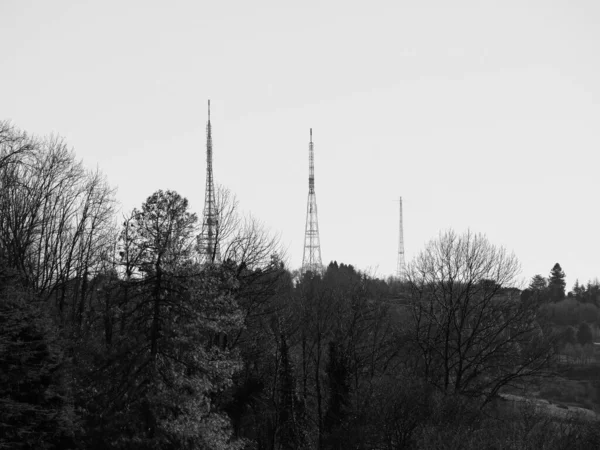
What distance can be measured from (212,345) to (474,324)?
673 inches

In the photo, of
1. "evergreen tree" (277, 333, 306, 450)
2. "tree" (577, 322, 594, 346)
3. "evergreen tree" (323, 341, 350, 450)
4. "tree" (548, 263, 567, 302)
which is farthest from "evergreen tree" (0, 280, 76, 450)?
"tree" (548, 263, 567, 302)

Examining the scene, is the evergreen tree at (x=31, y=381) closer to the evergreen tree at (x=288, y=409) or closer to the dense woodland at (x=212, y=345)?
the dense woodland at (x=212, y=345)

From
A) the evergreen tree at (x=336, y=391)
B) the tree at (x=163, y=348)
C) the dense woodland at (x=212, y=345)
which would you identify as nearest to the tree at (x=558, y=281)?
the dense woodland at (x=212, y=345)

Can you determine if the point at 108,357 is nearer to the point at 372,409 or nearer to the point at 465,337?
the point at 372,409

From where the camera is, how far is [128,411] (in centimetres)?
2020

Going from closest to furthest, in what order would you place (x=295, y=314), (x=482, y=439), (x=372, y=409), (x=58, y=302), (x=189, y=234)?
(x=189, y=234), (x=482, y=439), (x=372, y=409), (x=58, y=302), (x=295, y=314)

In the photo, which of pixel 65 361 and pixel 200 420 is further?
pixel 65 361

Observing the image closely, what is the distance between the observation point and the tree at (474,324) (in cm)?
3528

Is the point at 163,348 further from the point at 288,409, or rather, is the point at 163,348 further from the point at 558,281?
the point at 558,281

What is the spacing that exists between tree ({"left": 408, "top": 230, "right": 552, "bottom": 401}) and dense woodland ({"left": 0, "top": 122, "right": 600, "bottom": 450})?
0.11 metres

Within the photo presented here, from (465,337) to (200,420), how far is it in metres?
21.2

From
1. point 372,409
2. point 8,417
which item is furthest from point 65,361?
point 372,409

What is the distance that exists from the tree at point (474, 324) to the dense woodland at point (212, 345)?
0.37 ft

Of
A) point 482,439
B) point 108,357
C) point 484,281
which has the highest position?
point 484,281
